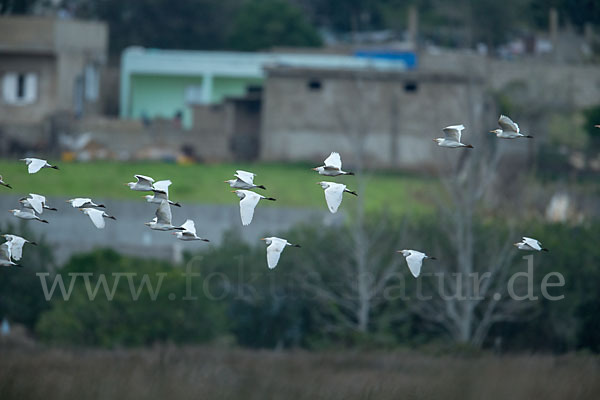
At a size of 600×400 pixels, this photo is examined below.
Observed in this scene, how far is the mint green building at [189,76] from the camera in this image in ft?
152

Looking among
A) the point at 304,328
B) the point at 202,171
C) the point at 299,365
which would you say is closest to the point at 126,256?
the point at 304,328

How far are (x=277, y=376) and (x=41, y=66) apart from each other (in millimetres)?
26808

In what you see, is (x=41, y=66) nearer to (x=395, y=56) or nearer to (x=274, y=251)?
(x=395, y=56)

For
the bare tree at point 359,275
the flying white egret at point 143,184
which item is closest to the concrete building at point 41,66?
the bare tree at point 359,275

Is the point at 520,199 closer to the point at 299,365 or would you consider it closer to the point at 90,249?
the point at 90,249

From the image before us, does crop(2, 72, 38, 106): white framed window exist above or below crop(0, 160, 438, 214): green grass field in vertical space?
above

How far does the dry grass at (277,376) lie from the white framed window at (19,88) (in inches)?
873

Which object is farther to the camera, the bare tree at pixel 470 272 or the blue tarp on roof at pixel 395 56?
the blue tarp on roof at pixel 395 56

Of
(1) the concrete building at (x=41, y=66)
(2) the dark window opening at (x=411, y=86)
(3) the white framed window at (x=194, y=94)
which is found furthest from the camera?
(3) the white framed window at (x=194, y=94)

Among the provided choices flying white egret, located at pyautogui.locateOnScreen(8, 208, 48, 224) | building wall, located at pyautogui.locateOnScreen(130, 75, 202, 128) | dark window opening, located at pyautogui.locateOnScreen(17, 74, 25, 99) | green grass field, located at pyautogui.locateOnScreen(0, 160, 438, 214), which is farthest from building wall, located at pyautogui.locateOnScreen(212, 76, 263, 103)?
flying white egret, located at pyautogui.locateOnScreen(8, 208, 48, 224)

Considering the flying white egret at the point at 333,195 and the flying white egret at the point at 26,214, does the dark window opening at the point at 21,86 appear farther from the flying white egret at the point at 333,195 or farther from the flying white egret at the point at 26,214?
the flying white egret at the point at 333,195

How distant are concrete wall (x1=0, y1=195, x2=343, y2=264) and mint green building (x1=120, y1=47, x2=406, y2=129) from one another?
12697 millimetres

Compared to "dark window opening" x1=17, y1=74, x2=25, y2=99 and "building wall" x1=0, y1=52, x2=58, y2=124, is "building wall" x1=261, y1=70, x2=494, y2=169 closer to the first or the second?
"building wall" x1=0, y1=52, x2=58, y2=124

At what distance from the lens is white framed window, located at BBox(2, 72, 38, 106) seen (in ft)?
139
